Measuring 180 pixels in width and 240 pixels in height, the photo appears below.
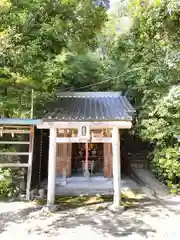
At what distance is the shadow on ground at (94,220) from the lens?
17.9 ft

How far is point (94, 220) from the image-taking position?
6.02 meters

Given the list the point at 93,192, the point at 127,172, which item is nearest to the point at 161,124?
the point at 93,192

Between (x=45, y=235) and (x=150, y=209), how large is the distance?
3.34 meters

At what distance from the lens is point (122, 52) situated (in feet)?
40.4

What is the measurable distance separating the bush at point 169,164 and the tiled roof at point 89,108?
220cm

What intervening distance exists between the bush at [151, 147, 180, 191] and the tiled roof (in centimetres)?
220

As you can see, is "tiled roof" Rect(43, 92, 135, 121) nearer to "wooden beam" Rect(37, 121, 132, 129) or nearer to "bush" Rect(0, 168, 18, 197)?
"wooden beam" Rect(37, 121, 132, 129)

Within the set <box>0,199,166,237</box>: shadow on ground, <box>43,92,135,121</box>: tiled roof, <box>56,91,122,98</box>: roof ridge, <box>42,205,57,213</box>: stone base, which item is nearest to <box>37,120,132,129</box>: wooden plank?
<box>43,92,135,121</box>: tiled roof

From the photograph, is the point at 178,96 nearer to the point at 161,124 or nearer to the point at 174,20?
the point at 161,124

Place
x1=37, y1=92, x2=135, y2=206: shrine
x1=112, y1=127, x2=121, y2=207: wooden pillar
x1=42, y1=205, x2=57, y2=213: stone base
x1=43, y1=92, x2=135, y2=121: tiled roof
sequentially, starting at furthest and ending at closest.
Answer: x1=43, y1=92, x2=135, y2=121: tiled roof
x1=37, y1=92, x2=135, y2=206: shrine
x1=112, y1=127, x2=121, y2=207: wooden pillar
x1=42, y1=205, x2=57, y2=213: stone base

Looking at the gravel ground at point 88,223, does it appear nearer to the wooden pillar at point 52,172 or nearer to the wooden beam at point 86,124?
the wooden pillar at point 52,172

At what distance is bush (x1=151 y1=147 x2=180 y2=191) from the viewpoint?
8.30m

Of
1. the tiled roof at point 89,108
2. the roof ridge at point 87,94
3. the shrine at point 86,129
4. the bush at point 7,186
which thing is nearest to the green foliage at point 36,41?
the tiled roof at point 89,108

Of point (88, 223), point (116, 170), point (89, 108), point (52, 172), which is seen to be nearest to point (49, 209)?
point (52, 172)
